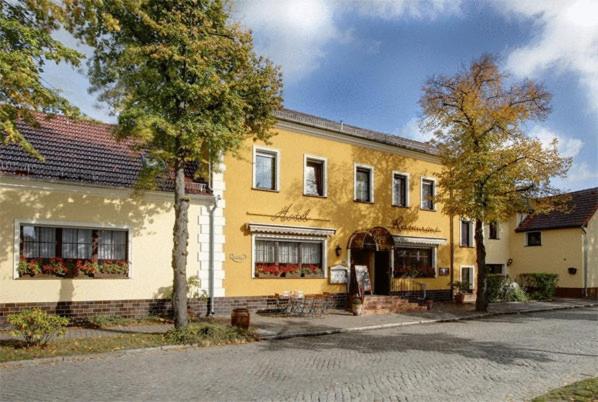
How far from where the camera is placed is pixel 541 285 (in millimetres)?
29094

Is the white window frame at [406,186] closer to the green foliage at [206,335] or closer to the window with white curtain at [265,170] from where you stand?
the window with white curtain at [265,170]

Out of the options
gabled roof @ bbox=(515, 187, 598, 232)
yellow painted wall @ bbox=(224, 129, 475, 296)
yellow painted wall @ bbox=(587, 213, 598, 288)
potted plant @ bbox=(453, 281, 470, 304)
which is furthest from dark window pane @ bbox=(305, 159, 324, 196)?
yellow painted wall @ bbox=(587, 213, 598, 288)

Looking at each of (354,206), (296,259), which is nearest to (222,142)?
(296,259)

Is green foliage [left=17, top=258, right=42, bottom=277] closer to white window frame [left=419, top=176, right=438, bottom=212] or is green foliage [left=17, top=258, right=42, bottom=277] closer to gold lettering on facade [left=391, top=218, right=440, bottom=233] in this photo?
gold lettering on facade [left=391, top=218, right=440, bottom=233]

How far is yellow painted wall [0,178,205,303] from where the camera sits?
1437cm

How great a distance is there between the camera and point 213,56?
13500 millimetres

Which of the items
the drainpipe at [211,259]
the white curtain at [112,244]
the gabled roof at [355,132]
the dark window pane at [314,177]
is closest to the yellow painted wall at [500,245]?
the gabled roof at [355,132]

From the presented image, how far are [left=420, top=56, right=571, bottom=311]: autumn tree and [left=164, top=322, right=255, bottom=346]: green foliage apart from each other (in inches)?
446

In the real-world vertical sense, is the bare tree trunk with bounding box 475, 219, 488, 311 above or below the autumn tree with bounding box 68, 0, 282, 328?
below

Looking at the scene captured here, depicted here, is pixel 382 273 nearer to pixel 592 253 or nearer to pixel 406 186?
pixel 406 186

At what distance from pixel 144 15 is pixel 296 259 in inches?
436

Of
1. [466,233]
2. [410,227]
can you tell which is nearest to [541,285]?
[466,233]

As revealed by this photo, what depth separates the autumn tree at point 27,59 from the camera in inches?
380

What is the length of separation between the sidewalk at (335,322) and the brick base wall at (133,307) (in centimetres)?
69
